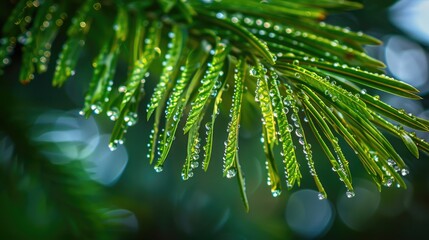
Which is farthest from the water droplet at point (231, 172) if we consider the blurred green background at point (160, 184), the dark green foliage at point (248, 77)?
the blurred green background at point (160, 184)

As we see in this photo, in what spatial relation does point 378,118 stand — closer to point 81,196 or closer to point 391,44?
point 81,196

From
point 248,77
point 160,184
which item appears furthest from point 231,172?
point 160,184

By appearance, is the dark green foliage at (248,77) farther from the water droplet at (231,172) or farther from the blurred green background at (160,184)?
the blurred green background at (160,184)

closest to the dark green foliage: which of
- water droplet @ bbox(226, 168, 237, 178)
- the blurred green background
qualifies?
water droplet @ bbox(226, 168, 237, 178)

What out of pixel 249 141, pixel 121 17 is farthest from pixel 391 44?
pixel 121 17

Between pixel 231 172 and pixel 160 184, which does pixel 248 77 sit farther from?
pixel 160 184

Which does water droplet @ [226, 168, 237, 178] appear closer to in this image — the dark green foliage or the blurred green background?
the dark green foliage
